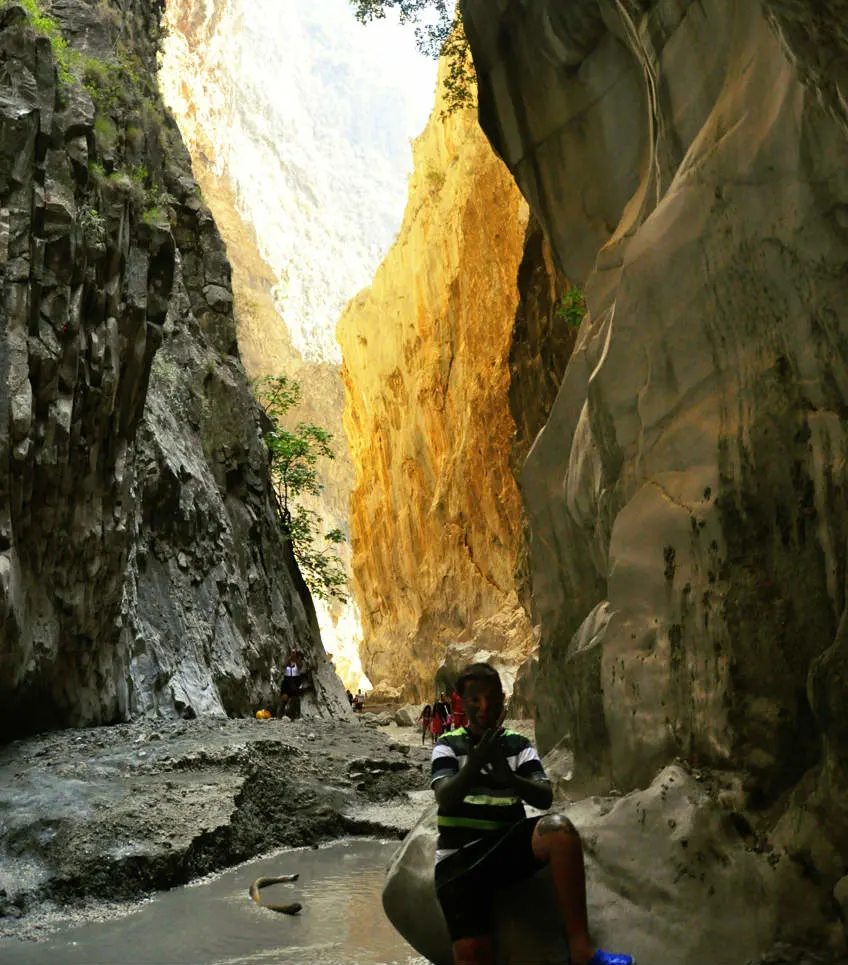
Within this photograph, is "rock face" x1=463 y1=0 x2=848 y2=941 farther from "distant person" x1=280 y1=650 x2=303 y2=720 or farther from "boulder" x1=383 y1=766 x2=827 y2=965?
"distant person" x1=280 y1=650 x2=303 y2=720

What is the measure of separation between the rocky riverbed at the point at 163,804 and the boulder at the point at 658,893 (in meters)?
2.71

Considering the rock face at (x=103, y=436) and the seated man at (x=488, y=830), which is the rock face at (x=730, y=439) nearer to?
the seated man at (x=488, y=830)

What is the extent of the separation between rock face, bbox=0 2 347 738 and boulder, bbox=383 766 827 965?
19.3 feet

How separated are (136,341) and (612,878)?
423 inches

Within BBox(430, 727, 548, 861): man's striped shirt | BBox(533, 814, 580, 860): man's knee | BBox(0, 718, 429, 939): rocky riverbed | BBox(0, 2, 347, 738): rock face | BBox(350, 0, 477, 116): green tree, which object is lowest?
BBox(0, 718, 429, 939): rocky riverbed

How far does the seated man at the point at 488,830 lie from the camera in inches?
153

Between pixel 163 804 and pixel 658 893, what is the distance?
204 inches

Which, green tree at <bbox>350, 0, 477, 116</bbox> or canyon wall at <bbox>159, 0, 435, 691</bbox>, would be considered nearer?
green tree at <bbox>350, 0, 477, 116</bbox>

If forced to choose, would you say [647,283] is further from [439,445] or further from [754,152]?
[439,445]

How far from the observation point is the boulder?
409cm

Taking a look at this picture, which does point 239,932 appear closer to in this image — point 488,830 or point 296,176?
point 488,830

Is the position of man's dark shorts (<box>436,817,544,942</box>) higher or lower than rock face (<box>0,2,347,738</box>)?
lower

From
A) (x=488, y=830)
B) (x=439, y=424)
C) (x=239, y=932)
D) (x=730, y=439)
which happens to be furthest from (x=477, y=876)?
(x=439, y=424)

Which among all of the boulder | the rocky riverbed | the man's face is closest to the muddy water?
the rocky riverbed
